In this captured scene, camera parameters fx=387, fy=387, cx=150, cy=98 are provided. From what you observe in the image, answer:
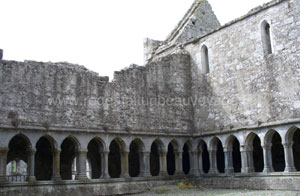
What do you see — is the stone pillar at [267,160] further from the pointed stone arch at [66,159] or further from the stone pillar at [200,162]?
the pointed stone arch at [66,159]

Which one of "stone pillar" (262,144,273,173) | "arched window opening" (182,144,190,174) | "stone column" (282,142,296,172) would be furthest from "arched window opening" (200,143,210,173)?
"stone column" (282,142,296,172)

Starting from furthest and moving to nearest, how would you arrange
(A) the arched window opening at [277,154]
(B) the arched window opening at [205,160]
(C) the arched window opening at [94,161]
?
1. (B) the arched window opening at [205,160]
2. (C) the arched window opening at [94,161]
3. (A) the arched window opening at [277,154]

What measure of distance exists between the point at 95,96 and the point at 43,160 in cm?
477

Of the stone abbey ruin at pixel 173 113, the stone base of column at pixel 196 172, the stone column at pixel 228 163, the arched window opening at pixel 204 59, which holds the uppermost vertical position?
the arched window opening at pixel 204 59

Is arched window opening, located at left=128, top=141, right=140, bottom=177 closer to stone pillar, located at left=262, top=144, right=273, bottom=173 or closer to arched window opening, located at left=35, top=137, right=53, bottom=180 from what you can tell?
arched window opening, located at left=35, top=137, right=53, bottom=180

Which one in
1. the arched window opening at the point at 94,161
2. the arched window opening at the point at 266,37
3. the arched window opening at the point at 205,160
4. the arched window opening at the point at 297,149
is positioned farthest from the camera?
the arched window opening at the point at 205,160

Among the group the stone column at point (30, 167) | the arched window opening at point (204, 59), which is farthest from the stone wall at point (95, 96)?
the stone column at point (30, 167)

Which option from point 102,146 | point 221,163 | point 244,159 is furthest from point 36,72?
point 221,163

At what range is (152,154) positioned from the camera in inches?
818

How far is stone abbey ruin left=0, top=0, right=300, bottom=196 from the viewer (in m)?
14.5

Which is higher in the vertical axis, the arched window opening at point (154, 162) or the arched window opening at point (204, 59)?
the arched window opening at point (204, 59)

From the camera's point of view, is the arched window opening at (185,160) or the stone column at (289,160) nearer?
the stone column at (289,160)

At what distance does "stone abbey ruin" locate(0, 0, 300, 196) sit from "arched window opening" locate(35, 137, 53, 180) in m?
0.05

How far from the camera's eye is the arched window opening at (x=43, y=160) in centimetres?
1842
